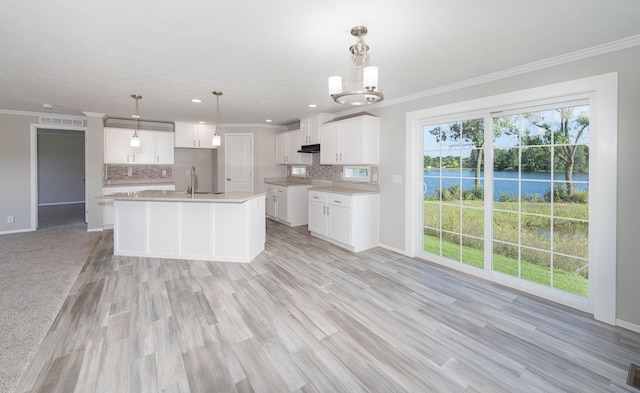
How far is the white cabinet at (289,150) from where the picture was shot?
20.5 feet

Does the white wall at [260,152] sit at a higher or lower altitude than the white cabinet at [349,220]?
higher

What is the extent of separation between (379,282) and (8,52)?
4.32m

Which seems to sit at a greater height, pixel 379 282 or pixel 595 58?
pixel 595 58

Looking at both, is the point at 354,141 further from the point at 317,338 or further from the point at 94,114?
the point at 94,114

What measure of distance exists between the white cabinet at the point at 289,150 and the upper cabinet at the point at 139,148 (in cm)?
246

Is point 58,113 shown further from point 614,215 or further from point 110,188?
point 614,215

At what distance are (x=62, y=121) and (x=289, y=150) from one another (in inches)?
180

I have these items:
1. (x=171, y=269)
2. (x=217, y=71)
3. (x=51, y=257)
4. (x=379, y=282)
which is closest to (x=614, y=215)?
(x=379, y=282)

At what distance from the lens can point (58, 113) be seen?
5434mm

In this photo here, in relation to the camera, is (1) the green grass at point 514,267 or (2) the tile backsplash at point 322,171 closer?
(1) the green grass at point 514,267

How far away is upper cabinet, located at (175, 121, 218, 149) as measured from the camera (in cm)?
637

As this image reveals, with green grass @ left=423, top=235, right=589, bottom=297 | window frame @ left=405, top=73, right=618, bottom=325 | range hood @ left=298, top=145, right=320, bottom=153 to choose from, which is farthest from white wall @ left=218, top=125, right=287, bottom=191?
window frame @ left=405, top=73, right=618, bottom=325

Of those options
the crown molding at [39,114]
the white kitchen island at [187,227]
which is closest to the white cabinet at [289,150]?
the white kitchen island at [187,227]

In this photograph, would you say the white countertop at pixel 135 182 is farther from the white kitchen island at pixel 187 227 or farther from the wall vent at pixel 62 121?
the white kitchen island at pixel 187 227
